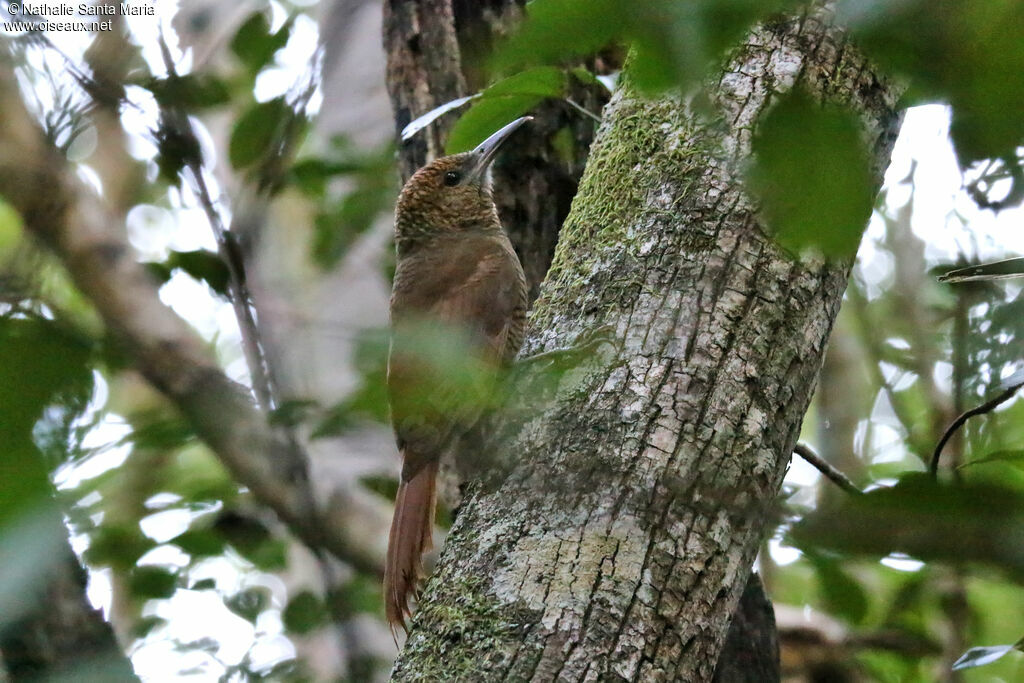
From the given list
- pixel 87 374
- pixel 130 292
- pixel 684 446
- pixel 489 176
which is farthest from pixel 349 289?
pixel 87 374

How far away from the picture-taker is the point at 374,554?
12.0 feet

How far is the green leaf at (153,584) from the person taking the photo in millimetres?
2619

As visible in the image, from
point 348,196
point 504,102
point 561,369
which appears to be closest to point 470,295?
point 504,102

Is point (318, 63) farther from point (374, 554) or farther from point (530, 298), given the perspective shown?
point (374, 554)

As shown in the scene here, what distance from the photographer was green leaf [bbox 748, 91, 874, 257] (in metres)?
0.53

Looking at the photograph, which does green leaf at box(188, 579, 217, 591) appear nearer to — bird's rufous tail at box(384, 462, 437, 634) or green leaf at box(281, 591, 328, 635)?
green leaf at box(281, 591, 328, 635)

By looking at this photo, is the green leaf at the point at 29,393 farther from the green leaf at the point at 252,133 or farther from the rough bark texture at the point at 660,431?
the rough bark texture at the point at 660,431

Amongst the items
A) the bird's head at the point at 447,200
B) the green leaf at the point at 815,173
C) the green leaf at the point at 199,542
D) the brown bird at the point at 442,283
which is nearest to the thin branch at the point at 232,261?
the green leaf at the point at 815,173

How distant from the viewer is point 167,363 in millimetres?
710

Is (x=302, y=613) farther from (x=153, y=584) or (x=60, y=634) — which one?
(x=60, y=634)

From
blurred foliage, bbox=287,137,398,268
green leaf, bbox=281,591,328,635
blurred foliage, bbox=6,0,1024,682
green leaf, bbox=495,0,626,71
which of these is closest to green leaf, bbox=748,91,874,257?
blurred foliage, bbox=6,0,1024,682

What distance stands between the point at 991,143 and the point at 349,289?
15.1 feet

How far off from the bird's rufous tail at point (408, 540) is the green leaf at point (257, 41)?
3.48ft

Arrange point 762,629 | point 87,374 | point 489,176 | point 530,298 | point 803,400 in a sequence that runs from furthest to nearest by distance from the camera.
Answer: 1. point 489,176
2. point 530,298
3. point 762,629
4. point 803,400
5. point 87,374
